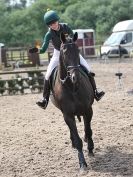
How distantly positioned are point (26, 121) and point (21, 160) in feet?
11.8

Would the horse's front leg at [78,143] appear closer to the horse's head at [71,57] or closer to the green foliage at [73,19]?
the horse's head at [71,57]

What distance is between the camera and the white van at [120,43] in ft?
112

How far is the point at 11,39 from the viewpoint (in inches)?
2825

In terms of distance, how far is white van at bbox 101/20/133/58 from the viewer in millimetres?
34000

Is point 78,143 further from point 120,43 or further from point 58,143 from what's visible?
point 120,43

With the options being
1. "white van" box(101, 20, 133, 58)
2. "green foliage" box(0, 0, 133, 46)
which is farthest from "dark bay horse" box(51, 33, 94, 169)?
"green foliage" box(0, 0, 133, 46)

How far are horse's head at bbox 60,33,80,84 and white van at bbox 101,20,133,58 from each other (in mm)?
26657

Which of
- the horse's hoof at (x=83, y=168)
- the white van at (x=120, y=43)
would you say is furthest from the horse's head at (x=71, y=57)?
the white van at (x=120, y=43)

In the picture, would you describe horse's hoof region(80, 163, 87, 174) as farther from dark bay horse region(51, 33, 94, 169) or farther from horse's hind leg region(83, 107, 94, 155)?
horse's hind leg region(83, 107, 94, 155)

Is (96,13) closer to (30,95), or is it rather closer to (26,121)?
(30,95)

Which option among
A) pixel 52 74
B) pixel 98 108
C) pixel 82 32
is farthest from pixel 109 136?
pixel 82 32

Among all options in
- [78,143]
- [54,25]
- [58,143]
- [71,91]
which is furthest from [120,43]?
[78,143]

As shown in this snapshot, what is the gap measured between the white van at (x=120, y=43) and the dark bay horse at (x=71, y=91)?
26.1m

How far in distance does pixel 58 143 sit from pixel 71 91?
1.69m
